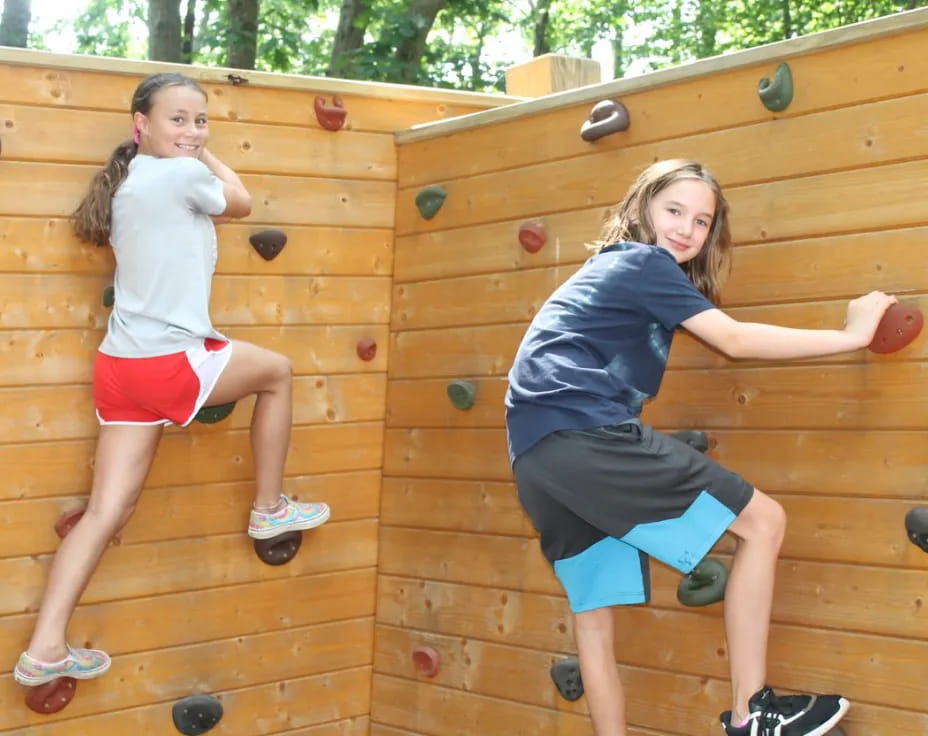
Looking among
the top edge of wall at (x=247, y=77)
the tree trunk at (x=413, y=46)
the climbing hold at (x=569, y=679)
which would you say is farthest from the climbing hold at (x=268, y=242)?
the tree trunk at (x=413, y=46)

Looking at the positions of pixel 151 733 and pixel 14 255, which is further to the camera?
pixel 151 733

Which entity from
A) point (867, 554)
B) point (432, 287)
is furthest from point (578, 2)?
point (867, 554)

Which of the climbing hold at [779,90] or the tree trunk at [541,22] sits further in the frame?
the tree trunk at [541,22]

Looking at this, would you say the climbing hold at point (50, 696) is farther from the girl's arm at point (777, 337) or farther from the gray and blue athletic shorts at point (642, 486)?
the girl's arm at point (777, 337)

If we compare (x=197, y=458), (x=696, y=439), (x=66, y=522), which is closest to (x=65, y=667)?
(x=66, y=522)

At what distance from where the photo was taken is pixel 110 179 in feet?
11.2

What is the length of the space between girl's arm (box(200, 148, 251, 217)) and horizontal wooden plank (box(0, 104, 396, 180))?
24 centimetres

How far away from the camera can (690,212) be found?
2.93m

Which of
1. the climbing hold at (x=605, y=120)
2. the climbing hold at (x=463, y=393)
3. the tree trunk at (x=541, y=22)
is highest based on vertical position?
the tree trunk at (x=541, y=22)

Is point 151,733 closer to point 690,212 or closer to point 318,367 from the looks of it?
point 318,367

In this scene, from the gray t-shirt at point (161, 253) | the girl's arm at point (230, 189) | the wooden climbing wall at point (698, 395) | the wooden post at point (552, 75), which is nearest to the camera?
the wooden climbing wall at point (698, 395)

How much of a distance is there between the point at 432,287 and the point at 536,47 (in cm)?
1187

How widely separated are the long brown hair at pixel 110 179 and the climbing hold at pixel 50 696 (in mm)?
1239

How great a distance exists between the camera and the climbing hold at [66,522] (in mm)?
3496
